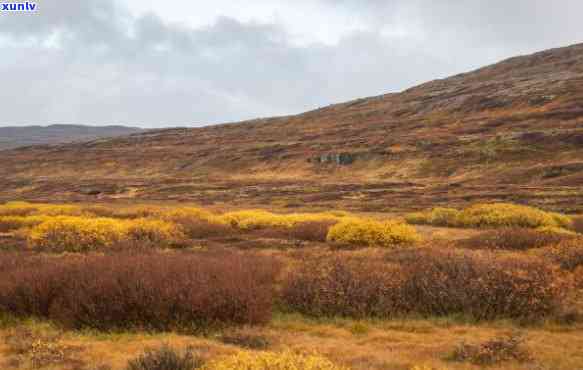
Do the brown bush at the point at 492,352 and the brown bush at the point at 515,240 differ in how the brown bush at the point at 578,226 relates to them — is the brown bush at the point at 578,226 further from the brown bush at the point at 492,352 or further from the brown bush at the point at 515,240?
the brown bush at the point at 492,352

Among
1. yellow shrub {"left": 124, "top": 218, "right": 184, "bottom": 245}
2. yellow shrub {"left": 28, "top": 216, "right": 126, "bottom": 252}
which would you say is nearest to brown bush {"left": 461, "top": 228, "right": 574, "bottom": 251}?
yellow shrub {"left": 124, "top": 218, "right": 184, "bottom": 245}

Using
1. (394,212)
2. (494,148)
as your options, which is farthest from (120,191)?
(494,148)

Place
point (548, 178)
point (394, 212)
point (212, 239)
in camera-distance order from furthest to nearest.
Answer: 1. point (548, 178)
2. point (394, 212)
3. point (212, 239)

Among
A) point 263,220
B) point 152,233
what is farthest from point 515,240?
point 152,233

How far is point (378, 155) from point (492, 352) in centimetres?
6991

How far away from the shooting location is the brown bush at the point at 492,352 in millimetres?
6738

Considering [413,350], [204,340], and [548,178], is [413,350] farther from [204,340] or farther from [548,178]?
[548,178]

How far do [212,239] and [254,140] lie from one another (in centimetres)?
9266

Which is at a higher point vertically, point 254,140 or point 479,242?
point 254,140

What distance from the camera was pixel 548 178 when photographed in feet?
167

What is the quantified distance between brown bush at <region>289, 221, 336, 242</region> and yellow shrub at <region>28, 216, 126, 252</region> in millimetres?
6240

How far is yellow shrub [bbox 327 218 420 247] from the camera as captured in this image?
670 inches

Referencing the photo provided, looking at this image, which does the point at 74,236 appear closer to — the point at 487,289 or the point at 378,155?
the point at 487,289

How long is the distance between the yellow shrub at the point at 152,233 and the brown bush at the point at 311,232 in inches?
168
